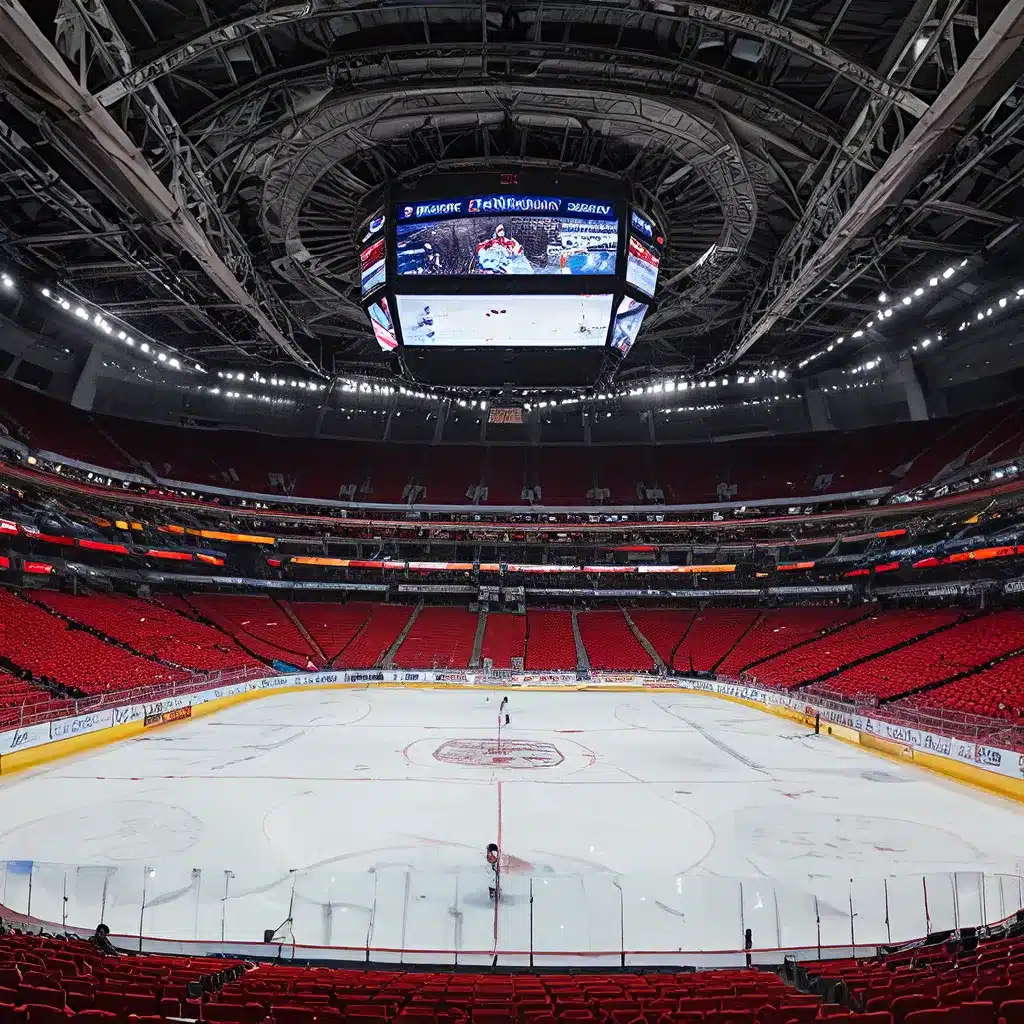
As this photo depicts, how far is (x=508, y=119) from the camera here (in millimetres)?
17984

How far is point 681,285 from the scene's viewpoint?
28.0 meters

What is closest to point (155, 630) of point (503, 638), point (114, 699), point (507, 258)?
point (114, 699)

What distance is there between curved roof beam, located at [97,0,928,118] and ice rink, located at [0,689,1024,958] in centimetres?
1460

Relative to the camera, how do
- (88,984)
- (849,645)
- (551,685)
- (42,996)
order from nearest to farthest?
1. (42,996)
2. (88,984)
3. (849,645)
4. (551,685)

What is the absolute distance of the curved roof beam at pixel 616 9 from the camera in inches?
501

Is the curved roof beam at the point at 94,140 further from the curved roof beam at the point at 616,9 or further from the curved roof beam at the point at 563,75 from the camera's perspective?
the curved roof beam at the point at 563,75

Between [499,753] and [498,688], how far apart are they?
1666 cm

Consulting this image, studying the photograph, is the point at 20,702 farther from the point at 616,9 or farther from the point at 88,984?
the point at 616,9

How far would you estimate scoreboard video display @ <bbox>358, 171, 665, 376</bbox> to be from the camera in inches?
783

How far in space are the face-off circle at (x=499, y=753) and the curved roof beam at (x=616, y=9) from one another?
1769cm

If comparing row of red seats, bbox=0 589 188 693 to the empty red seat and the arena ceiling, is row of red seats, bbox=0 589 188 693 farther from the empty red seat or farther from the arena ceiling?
the empty red seat

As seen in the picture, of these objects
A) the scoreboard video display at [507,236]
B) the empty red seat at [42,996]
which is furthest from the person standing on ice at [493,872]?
the scoreboard video display at [507,236]

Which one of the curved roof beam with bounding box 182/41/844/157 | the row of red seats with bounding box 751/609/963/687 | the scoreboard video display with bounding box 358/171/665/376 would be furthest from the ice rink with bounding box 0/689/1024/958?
the curved roof beam with bounding box 182/41/844/157

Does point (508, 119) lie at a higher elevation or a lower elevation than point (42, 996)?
higher
